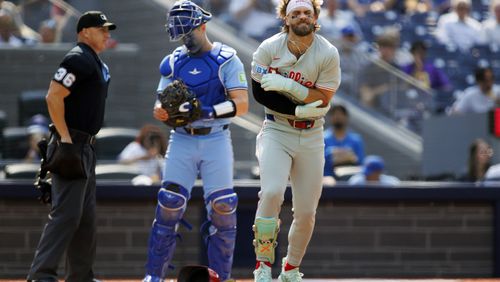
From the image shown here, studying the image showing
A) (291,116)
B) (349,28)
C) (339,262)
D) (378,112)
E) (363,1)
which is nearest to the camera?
(291,116)

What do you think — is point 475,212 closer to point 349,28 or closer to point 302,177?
point 302,177

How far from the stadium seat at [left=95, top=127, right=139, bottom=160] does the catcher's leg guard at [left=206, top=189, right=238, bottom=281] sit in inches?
137

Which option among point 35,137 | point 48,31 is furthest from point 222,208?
point 48,31

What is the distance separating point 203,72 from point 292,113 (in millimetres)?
797

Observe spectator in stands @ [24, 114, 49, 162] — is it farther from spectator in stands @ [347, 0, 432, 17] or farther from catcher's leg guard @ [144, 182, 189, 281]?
spectator in stands @ [347, 0, 432, 17]

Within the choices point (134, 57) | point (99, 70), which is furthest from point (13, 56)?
point (99, 70)

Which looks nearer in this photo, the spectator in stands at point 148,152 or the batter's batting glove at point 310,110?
the batter's batting glove at point 310,110

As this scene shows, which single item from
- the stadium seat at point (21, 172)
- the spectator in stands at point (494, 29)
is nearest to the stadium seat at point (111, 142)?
the stadium seat at point (21, 172)

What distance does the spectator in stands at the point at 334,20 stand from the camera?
575 inches

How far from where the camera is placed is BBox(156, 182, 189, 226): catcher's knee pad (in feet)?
25.4

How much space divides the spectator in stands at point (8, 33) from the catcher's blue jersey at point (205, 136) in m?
5.32

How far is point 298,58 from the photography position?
750 centimetres

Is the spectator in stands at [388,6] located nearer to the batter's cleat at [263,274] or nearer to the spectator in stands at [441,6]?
the spectator in stands at [441,6]

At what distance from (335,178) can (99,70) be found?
382 cm
